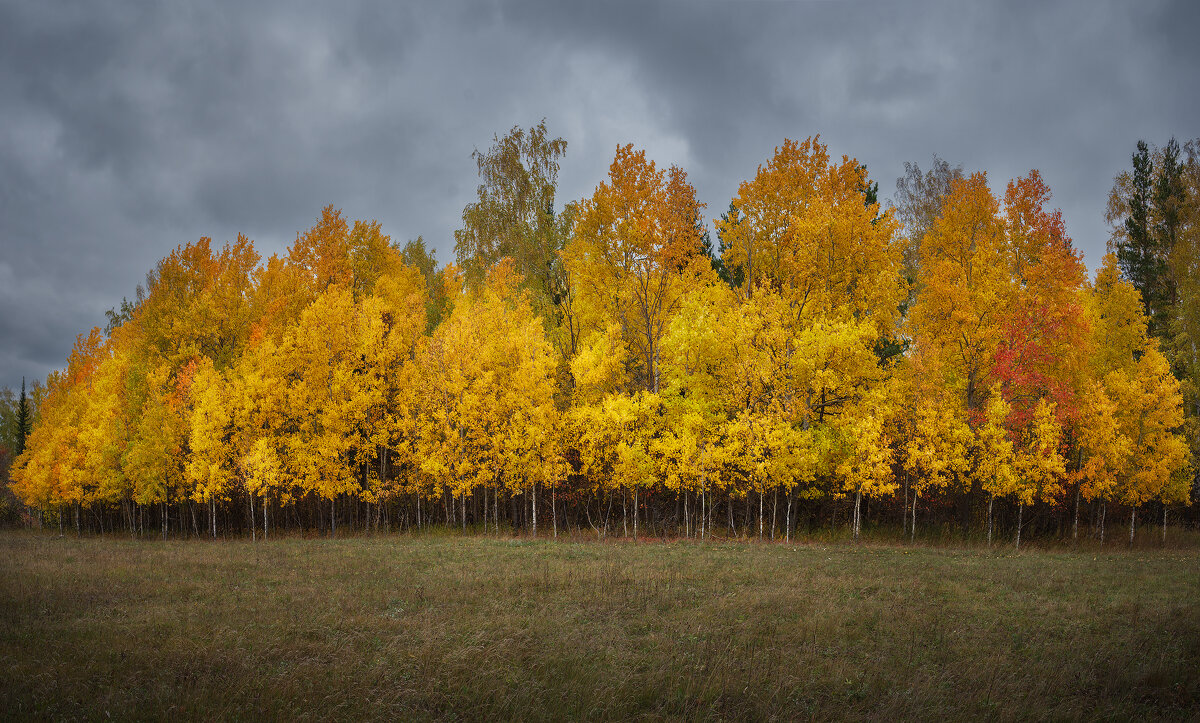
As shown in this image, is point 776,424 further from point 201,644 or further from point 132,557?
point 132,557

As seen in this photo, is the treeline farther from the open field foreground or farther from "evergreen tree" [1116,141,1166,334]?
the open field foreground

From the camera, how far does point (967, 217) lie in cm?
2959

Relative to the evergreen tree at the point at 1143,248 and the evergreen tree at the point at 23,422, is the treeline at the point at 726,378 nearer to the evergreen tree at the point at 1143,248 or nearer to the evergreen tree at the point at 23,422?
the evergreen tree at the point at 1143,248

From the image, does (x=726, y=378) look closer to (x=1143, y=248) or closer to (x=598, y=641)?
(x=598, y=641)

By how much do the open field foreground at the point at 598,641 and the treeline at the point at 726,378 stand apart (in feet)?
29.1

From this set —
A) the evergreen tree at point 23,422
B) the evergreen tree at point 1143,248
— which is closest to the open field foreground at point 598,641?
the evergreen tree at point 1143,248

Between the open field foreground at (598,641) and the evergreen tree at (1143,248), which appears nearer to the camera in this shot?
the open field foreground at (598,641)

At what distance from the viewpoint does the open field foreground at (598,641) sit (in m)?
8.11

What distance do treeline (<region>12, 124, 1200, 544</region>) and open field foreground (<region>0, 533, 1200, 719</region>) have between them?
888 centimetres

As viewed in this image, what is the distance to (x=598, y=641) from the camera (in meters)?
10.6

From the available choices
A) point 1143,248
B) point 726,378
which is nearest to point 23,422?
point 726,378

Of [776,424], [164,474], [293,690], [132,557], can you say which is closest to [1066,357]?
[776,424]

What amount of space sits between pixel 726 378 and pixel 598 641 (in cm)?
1898

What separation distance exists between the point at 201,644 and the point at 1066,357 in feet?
113
